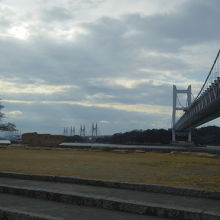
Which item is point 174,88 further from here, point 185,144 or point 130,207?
point 130,207

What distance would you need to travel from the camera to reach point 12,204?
489cm

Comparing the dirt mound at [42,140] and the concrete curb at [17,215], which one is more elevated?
the dirt mound at [42,140]

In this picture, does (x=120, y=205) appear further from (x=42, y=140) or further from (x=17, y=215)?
(x=42, y=140)

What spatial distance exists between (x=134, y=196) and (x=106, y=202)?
0.64 meters

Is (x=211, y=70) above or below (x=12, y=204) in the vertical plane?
above

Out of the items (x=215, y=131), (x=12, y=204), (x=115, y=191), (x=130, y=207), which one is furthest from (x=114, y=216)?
(x=215, y=131)

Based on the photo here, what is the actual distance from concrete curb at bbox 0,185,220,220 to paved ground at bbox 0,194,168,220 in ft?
0.37

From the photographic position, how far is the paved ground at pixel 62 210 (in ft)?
14.0

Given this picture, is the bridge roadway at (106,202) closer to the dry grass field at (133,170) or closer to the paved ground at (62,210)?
the paved ground at (62,210)

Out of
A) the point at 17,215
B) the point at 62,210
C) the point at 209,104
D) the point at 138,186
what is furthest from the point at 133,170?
the point at 209,104

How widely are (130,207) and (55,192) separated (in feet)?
4.54

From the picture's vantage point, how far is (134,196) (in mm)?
5215

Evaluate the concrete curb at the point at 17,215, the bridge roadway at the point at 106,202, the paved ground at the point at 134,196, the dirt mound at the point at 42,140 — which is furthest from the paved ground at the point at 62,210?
the dirt mound at the point at 42,140

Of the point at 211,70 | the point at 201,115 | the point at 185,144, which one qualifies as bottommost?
the point at 185,144
